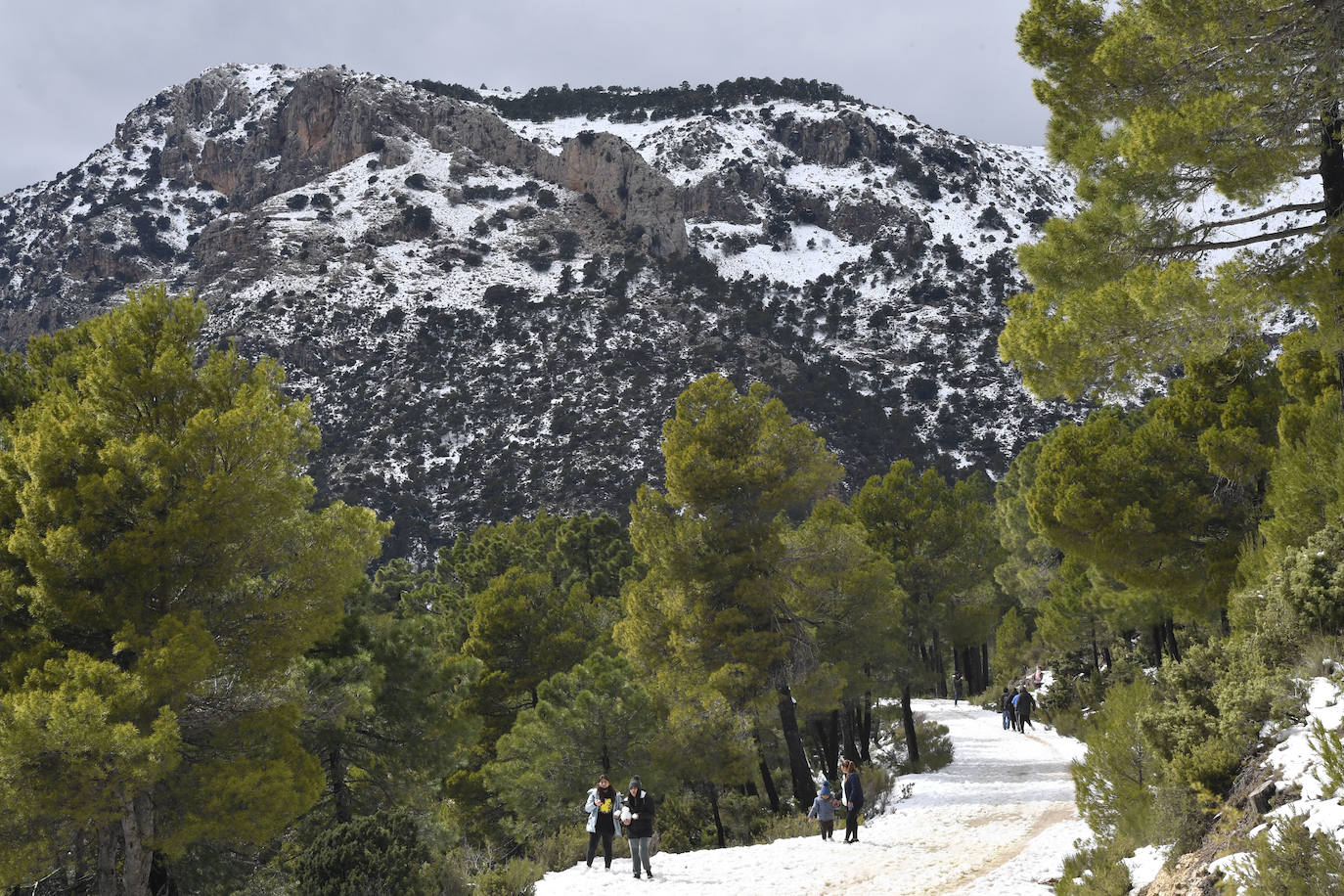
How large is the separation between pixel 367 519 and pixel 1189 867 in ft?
30.9

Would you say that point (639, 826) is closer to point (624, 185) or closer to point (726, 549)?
point (726, 549)

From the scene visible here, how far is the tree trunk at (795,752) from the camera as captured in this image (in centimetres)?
1703

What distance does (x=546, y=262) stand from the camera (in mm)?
113562

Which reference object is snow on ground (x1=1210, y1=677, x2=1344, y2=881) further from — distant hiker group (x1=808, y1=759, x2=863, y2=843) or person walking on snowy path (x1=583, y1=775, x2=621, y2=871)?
person walking on snowy path (x1=583, y1=775, x2=621, y2=871)

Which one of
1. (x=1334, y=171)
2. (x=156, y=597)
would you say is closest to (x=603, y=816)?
(x=156, y=597)

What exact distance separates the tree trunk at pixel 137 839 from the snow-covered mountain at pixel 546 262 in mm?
57658

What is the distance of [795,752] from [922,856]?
6.23 meters

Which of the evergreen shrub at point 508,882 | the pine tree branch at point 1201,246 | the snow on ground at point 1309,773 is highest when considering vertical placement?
the pine tree branch at point 1201,246

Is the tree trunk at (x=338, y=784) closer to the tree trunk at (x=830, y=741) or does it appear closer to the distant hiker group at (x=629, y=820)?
the distant hiker group at (x=629, y=820)

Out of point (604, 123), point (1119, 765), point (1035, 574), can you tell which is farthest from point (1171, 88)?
point (604, 123)

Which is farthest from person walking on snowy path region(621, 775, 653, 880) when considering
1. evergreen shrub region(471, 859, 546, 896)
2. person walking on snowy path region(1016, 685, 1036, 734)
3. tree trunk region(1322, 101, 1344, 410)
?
person walking on snowy path region(1016, 685, 1036, 734)

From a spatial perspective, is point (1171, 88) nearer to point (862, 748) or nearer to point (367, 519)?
point (367, 519)

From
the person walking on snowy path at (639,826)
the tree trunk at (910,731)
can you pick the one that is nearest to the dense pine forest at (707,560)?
the person walking on snowy path at (639,826)

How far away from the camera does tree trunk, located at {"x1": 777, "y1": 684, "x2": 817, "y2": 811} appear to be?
1703 cm
